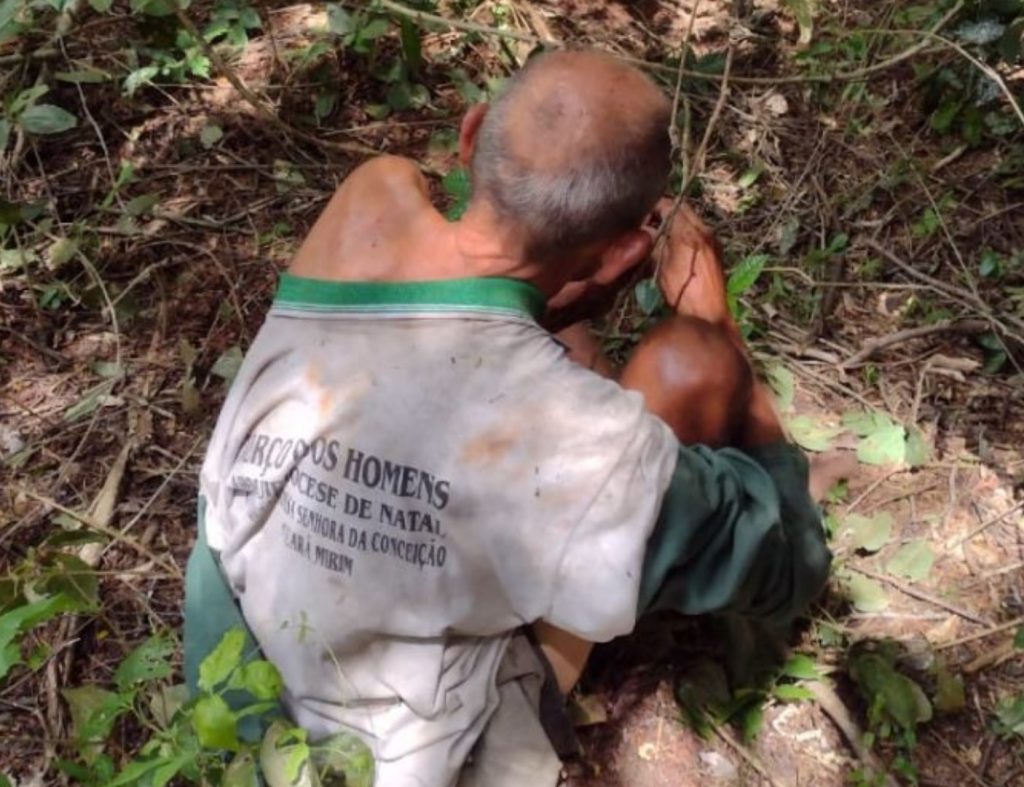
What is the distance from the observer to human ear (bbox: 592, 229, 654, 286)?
5.45 ft

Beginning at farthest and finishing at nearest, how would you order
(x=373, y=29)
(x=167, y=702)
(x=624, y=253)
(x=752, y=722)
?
(x=373, y=29) → (x=752, y=722) → (x=167, y=702) → (x=624, y=253)

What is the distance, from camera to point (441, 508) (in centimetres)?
147

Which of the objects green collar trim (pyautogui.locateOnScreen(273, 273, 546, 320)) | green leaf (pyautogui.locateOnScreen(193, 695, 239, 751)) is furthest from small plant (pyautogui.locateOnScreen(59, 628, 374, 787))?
green collar trim (pyautogui.locateOnScreen(273, 273, 546, 320))

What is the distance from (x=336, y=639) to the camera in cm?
159

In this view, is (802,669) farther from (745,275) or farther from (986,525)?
(745,275)

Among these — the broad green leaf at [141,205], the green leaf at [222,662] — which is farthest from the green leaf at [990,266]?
the broad green leaf at [141,205]

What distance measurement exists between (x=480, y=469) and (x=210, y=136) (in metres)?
1.77

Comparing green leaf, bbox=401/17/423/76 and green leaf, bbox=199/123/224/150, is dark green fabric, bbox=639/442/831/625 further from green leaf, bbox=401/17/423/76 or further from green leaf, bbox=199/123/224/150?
green leaf, bbox=199/123/224/150

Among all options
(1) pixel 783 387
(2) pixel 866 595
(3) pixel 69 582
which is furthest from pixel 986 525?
(3) pixel 69 582

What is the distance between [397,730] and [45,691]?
0.81 m

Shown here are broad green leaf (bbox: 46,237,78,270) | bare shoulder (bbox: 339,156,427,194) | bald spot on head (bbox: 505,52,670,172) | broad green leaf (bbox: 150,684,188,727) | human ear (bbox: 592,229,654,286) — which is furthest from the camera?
Answer: broad green leaf (bbox: 46,237,78,270)

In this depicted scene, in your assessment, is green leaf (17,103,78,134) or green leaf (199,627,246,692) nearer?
green leaf (199,627,246,692)

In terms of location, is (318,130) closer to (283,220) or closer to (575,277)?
(283,220)

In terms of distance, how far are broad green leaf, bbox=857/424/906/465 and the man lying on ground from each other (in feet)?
1.97
